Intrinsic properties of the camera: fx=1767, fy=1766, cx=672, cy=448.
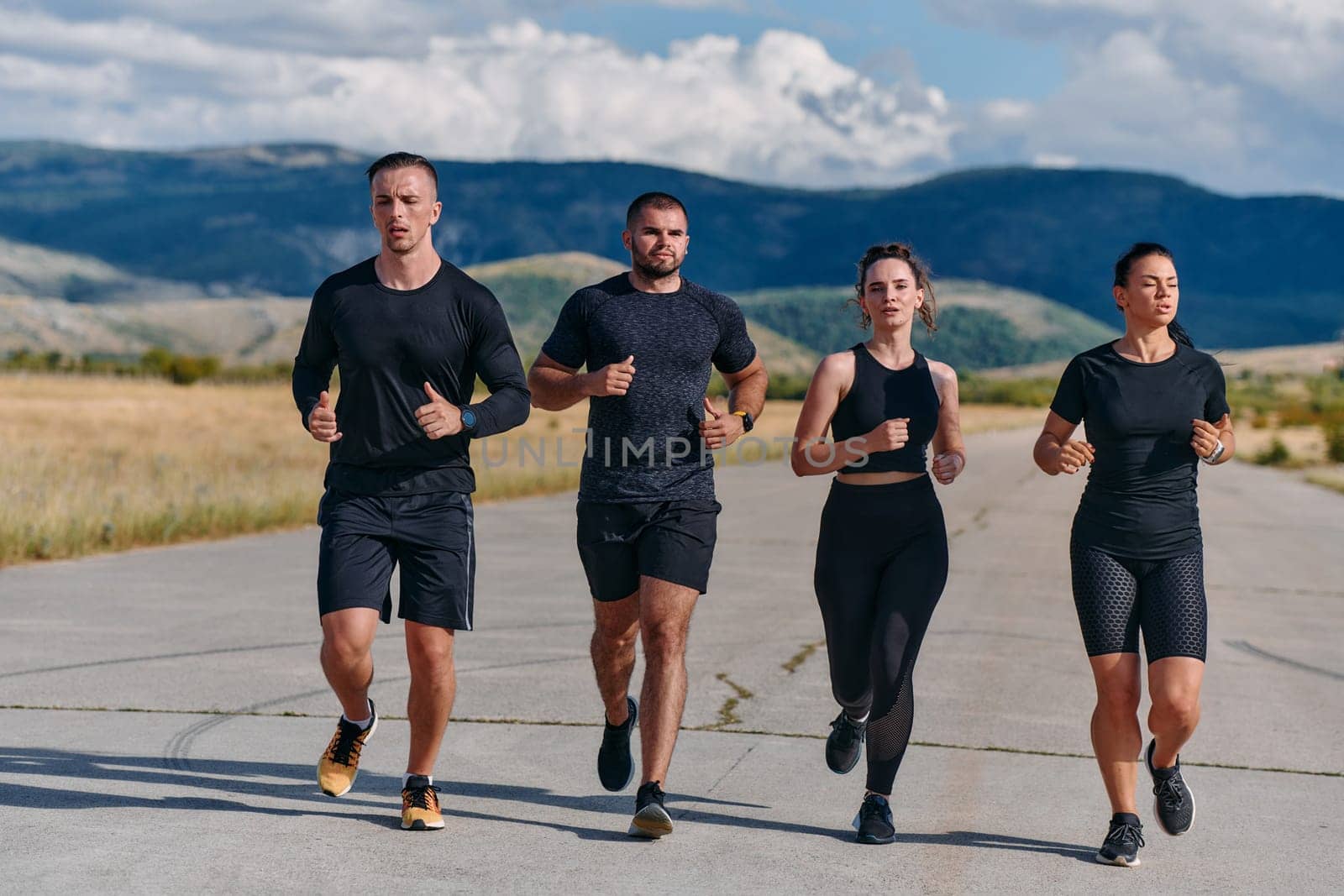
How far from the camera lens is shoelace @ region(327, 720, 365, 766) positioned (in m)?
6.34

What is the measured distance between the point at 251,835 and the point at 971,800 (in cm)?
272

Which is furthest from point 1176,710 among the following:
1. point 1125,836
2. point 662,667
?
point 662,667

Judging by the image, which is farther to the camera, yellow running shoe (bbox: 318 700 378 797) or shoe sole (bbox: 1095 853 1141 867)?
yellow running shoe (bbox: 318 700 378 797)

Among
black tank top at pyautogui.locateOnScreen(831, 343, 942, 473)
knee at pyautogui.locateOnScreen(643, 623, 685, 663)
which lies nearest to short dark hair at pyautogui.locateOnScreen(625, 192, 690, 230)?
black tank top at pyautogui.locateOnScreen(831, 343, 942, 473)

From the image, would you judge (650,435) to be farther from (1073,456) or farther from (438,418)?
(1073,456)

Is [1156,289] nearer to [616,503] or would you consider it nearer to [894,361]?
[894,361]

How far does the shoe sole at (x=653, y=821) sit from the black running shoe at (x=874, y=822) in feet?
2.18

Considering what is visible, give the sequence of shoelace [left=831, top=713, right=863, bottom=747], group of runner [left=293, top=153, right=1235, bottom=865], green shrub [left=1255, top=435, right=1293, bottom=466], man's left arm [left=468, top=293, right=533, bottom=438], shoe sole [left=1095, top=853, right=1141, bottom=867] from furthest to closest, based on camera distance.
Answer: green shrub [left=1255, top=435, right=1293, bottom=466] → shoelace [left=831, top=713, right=863, bottom=747] → man's left arm [left=468, top=293, right=533, bottom=438] → group of runner [left=293, top=153, right=1235, bottom=865] → shoe sole [left=1095, top=853, right=1141, bottom=867]

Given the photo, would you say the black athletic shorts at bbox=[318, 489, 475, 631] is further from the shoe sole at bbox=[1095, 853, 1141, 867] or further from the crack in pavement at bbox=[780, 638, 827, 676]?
the crack in pavement at bbox=[780, 638, 827, 676]

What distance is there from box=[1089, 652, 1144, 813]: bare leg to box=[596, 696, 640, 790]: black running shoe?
5.74 feet

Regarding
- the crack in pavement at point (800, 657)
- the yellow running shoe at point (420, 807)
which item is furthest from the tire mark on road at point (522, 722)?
the yellow running shoe at point (420, 807)

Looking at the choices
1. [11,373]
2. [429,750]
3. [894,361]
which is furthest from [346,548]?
[11,373]

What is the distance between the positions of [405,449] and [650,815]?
60.4 inches

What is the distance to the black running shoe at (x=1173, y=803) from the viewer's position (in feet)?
19.7
